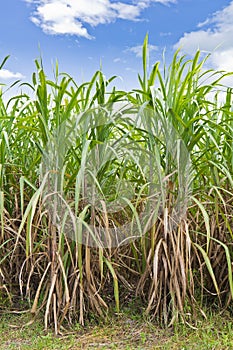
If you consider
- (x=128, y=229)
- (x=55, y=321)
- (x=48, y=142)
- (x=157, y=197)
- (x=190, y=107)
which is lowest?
(x=55, y=321)

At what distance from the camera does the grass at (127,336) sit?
174 cm

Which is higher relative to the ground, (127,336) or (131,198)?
(131,198)

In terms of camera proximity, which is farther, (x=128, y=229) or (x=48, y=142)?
(x=128, y=229)

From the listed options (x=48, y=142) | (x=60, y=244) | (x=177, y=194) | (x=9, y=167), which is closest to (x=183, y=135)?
(x=177, y=194)

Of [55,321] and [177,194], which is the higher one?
[177,194]

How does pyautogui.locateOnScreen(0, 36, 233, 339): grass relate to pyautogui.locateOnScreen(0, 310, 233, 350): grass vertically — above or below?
above

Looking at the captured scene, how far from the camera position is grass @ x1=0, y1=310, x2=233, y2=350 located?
1735mm

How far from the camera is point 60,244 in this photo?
66.3 inches

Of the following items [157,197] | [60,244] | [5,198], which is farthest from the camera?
[5,198]

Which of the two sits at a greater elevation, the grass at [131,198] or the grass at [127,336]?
the grass at [131,198]

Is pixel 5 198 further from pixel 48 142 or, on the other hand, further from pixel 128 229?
pixel 128 229

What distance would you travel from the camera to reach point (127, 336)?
1812mm

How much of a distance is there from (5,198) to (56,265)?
50cm

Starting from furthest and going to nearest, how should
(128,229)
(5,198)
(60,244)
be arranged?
1. (5,198)
2. (128,229)
3. (60,244)
